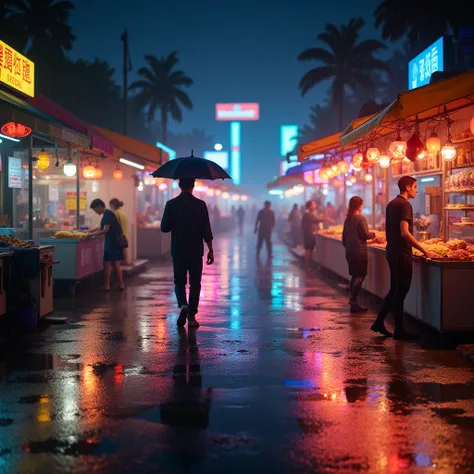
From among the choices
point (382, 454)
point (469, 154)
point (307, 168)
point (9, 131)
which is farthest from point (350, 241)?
point (307, 168)

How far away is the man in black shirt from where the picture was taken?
1026cm

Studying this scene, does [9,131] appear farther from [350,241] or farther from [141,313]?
[350,241]

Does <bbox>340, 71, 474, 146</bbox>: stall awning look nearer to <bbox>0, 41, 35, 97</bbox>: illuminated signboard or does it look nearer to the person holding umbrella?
the person holding umbrella

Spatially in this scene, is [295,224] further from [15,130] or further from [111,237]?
[15,130]

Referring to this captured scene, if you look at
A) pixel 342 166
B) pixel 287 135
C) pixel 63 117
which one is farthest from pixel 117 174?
pixel 287 135

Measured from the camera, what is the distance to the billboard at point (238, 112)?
113688mm

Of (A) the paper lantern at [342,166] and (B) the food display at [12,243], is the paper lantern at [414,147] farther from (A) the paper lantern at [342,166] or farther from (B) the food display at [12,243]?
(A) the paper lantern at [342,166]

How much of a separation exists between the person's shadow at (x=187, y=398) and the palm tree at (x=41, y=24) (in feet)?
144

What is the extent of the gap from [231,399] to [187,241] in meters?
4.59

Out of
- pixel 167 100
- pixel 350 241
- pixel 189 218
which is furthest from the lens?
pixel 167 100

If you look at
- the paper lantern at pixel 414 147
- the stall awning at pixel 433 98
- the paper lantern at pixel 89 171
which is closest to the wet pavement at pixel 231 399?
the paper lantern at pixel 414 147

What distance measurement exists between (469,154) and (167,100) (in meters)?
47.3

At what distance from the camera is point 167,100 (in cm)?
5853

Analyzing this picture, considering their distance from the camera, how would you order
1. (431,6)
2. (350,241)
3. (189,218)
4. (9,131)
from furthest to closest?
(431,6), (350,241), (9,131), (189,218)
